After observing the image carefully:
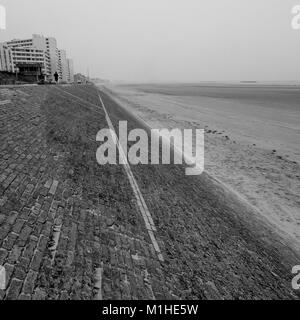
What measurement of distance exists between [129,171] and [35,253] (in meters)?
8.98

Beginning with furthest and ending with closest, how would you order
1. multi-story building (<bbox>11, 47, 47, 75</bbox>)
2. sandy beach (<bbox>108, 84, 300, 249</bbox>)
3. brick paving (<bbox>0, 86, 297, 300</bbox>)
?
1. multi-story building (<bbox>11, 47, 47, 75</bbox>)
2. sandy beach (<bbox>108, 84, 300, 249</bbox>)
3. brick paving (<bbox>0, 86, 297, 300</bbox>)

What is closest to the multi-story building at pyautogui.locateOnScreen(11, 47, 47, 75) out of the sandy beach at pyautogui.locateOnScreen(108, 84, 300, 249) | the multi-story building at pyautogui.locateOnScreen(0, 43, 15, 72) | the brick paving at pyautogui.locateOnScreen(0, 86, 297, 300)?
the multi-story building at pyautogui.locateOnScreen(0, 43, 15, 72)

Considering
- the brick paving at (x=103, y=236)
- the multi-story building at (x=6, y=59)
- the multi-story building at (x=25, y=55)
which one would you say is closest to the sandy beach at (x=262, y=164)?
the brick paving at (x=103, y=236)

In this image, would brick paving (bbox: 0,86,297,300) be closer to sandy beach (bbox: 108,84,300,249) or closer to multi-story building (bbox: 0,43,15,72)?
sandy beach (bbox: 108,84,300,249)

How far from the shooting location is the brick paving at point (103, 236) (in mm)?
5332

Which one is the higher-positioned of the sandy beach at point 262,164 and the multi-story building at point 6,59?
the multi-story building at point 6,59

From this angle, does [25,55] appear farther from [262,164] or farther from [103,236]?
[103,236]

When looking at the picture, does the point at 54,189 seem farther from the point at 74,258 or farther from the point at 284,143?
the point at 284,143

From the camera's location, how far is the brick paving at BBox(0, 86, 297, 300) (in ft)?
17.5

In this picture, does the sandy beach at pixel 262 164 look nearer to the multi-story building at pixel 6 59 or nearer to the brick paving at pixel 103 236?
the brick paving at pixel 103 236

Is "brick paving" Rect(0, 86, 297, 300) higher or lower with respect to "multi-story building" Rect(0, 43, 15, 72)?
lower

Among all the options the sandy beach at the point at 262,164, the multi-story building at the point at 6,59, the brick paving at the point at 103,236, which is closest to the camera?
the brick paving at the point at 103,236

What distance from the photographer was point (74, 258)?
5.84 meters

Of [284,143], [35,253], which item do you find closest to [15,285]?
[35,253]
